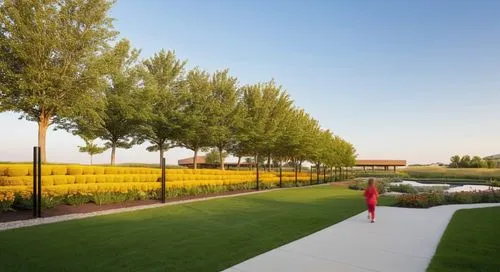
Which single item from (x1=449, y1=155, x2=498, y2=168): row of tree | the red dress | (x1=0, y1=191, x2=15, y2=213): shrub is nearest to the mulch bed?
(x1=0, y1=191, x2=15, y2=213): shrub

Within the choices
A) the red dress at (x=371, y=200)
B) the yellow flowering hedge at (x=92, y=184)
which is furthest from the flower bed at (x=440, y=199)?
the yellow flowering hedge at (x=92, y=184)

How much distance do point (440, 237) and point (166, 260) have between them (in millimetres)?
6389

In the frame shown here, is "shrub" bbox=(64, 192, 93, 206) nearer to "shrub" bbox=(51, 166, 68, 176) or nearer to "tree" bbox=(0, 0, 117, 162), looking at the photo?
"shrub" bbox=(51, 166, 68, 176)

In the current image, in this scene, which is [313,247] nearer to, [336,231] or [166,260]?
[336,231]

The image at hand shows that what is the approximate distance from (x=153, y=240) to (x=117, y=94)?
→ 17516 millimetres

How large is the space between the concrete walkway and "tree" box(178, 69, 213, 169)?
55.1ft

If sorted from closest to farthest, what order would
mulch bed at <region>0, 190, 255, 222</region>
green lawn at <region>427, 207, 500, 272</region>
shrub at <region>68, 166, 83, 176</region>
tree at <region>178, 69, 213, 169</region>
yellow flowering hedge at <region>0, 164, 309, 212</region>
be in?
green lawn at <region>427, 207, 500, 272</region> → mulch bed at <region>0, 190, 255, 222</region> → yellow flowering hedge at <region>0, 164, 309, 212</region> → shrub at <region>68, 166, 83, 176</region> → tree at <region>178, 69, 213, 169</region>

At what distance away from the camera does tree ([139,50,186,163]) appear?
25.1 meters

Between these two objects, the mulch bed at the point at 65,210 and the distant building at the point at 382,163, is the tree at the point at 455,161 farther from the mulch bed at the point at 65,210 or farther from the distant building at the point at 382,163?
the mulch bed at the point at 65,210

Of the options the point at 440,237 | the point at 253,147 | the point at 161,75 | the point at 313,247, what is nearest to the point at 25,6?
the point at 161,75

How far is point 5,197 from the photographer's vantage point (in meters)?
11.0

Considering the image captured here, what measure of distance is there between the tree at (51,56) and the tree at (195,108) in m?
7.99

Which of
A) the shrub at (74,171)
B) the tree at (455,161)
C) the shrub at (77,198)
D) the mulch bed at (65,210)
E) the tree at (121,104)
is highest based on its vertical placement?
the tree at (121,104)

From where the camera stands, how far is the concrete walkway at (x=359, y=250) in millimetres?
5965
